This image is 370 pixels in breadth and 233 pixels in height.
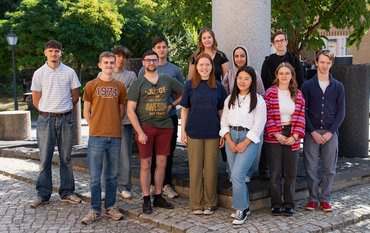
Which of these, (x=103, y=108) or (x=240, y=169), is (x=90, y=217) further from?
(x=240, y=169)

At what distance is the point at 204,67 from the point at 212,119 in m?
0.57

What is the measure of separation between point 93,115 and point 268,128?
196 centimetres

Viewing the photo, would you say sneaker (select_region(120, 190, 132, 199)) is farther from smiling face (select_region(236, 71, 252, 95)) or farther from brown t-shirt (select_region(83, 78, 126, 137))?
smiling face (select_region(236, 71, 252, 95))

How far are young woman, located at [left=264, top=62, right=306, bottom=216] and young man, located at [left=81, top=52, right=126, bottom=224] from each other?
1.70 metres

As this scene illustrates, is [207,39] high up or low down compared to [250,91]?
up

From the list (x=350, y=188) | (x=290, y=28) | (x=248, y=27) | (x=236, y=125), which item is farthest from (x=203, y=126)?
(x=290, y=28)

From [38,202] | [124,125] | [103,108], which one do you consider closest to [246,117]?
[103,108]

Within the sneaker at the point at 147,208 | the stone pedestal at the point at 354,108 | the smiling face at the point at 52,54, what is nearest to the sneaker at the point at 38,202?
the sneaker at the point at 147,208

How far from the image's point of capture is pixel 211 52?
6051 millimetres

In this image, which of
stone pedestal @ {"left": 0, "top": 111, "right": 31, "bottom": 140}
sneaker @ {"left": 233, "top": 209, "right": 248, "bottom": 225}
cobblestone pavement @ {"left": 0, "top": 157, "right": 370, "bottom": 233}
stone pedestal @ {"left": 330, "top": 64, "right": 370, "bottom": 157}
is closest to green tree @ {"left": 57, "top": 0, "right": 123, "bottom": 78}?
stone pedestal @ {"left": 0, "top": 111, "right": 31, "bottom": 140}

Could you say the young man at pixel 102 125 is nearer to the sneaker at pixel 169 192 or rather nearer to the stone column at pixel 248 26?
the sneaker at pixel 169 192

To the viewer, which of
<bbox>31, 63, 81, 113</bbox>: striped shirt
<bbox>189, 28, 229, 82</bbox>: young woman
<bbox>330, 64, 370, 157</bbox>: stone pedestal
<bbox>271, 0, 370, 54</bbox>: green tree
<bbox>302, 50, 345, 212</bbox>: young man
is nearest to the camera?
<bbox>302, 50, 345, 212</bbox>: young man

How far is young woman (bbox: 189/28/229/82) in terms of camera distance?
19.4 feet

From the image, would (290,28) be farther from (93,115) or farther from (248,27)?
(93,115)
